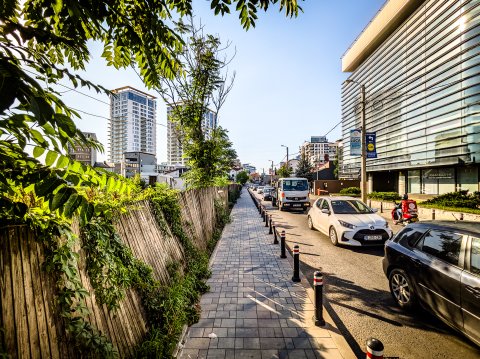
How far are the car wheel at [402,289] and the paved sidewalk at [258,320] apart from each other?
1430 millimetres

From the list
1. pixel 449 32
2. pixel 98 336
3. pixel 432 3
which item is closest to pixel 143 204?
pixel 98 336

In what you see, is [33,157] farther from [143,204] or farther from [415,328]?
[415,328]

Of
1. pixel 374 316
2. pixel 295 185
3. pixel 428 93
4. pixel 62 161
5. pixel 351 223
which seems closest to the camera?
pixel 62 161

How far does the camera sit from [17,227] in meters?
1.83

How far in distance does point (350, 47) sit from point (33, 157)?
41763mm

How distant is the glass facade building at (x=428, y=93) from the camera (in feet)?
56.6

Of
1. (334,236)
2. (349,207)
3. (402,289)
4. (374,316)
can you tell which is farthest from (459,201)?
(374,316)

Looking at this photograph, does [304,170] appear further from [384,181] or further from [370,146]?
[370,146]

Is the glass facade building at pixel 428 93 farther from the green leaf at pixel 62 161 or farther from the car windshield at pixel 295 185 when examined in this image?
the green leaf at pixel 62 161

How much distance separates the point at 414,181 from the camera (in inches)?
984

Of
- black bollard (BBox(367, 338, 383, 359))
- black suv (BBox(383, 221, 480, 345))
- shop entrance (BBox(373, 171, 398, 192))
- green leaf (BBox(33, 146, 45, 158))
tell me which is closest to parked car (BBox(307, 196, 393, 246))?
black suv (BBox(383, 221, 480, 345))

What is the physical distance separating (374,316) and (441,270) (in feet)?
4.77

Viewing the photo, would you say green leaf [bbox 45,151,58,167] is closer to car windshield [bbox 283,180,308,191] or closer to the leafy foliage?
the leafy foliage

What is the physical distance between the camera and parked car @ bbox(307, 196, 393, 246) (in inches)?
303
